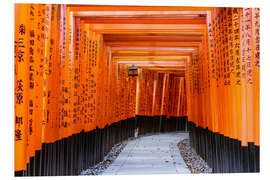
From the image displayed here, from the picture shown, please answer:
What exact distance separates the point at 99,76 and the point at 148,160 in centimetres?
214

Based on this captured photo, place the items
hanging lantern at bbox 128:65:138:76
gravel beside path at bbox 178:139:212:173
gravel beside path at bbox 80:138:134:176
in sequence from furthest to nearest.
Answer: hanging lantern at bbox 128:65:138:76, gravel beside path at bbox 178:139:212:173, gravel beside path at bbox 80:138:134:176

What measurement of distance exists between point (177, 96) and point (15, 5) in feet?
37.7

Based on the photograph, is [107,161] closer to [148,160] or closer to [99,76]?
[148,160]

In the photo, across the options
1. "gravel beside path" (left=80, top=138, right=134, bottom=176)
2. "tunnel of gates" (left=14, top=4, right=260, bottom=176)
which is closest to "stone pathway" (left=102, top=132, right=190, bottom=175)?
"gravel beside path" (left=80, top=138, right=134, bottom=176)

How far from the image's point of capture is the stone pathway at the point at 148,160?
18.7ft

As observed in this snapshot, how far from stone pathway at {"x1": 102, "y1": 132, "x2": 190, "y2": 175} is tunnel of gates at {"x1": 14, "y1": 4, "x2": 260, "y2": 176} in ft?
1.70

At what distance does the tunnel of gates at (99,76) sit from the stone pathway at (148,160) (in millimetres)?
519

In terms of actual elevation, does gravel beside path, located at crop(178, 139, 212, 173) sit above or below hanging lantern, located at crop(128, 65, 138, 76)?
below

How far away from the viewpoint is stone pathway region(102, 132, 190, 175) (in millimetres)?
5695

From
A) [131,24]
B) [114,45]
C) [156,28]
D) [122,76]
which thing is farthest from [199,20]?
[122,76]

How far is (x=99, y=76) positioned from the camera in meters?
6.50

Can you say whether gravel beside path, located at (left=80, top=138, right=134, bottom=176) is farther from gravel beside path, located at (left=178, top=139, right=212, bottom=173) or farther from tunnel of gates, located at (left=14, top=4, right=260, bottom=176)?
gravel beside path, located at (left=178, top=139, right=212, bottom=173)

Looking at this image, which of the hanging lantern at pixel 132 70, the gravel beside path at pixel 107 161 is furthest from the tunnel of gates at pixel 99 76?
the hanging lantern at pixel 132 70

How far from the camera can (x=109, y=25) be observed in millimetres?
6094
